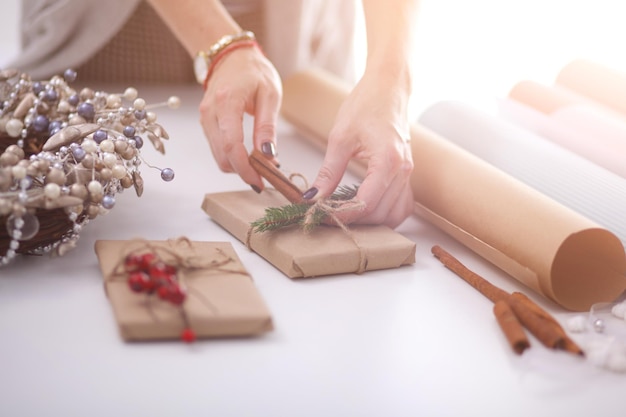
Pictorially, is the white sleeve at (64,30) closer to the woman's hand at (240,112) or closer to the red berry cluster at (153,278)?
the woman's hand at (240,112)

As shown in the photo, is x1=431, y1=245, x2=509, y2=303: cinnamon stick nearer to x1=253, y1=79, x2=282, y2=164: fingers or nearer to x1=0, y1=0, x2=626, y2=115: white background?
x1=253, y1=79, x2=282, y2=164: fingers

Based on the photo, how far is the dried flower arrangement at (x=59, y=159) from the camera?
2.81 feet

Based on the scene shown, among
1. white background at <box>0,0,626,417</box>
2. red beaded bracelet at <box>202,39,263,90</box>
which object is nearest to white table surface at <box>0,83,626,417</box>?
white background at <box>0,0,626,417</box>

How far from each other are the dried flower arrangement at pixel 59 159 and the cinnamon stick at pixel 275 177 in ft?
0.43

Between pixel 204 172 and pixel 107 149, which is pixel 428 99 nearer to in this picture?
pixel 204 172

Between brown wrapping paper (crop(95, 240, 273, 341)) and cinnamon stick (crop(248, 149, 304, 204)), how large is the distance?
0.72ft

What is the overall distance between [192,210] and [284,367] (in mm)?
438

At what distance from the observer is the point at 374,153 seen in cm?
108

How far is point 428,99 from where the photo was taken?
1929 mm

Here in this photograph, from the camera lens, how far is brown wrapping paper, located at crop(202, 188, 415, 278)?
98 centimetres

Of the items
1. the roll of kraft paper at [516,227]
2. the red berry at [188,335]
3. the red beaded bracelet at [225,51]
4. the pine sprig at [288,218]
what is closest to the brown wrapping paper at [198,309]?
the red berry at [188,335]

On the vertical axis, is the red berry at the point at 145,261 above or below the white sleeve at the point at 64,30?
above

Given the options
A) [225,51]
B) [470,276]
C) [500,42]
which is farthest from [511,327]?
[500,42]

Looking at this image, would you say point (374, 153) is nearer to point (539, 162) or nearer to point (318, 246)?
point (318, 246)
